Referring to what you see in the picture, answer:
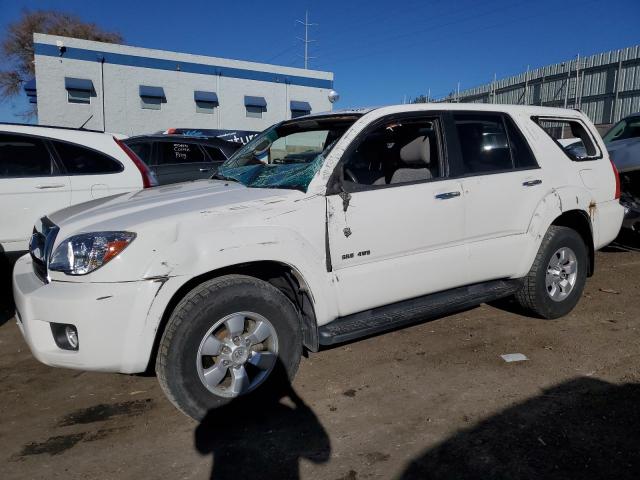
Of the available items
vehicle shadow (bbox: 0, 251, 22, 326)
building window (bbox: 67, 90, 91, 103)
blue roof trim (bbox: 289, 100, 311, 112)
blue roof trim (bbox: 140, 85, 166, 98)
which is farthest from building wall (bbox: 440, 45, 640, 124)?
vehicle shadow (bbox: 0, 251, 22, 326)

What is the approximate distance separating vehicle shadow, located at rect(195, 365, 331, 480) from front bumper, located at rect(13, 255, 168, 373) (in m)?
0.58

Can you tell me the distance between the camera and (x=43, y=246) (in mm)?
3152

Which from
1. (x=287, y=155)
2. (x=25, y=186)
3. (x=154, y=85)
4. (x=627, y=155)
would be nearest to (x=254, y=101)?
(x=154, y=85)

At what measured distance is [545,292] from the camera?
4402 mm

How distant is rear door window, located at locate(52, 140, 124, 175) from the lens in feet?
16.8

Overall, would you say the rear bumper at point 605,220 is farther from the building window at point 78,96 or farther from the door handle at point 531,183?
the building window at point 78,96

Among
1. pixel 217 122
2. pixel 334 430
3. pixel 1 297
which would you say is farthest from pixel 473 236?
pixel 217 122

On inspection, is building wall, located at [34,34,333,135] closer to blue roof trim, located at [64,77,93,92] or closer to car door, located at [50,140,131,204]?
blue roof trim, located at [64,77,93,92]

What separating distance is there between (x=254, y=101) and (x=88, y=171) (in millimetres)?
20794

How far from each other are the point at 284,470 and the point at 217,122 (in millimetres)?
23316

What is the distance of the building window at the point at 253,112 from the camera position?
82.8ft

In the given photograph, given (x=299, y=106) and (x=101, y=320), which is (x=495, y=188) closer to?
(x=101, y=320)

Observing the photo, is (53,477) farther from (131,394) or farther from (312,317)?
(312,317)

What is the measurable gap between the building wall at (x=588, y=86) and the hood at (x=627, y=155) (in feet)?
38.6
